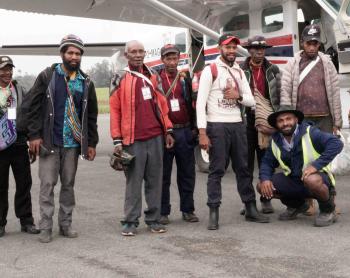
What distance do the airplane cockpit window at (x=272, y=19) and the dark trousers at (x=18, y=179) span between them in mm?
5243

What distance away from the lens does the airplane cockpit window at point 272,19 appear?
946 cm

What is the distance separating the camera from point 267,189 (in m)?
5.71

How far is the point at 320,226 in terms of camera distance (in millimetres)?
5523

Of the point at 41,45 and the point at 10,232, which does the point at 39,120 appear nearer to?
the point at 10,232

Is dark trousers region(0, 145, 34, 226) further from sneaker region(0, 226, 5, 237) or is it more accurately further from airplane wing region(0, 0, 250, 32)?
airplane wing region(0, 0, 250, 32)

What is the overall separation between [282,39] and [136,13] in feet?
11.0

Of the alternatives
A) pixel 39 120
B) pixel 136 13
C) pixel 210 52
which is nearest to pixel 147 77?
pixel 39 120

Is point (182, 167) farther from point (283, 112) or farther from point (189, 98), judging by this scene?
point (283, 112)

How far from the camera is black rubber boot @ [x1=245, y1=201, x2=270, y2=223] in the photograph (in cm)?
579

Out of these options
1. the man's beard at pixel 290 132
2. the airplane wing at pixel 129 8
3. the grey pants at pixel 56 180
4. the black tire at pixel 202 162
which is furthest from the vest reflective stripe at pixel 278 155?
the airplane wing at pixel 129 8

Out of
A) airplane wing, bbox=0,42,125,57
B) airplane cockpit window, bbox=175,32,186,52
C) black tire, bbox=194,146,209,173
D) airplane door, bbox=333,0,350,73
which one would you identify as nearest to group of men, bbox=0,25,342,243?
airplane door, bbox=333,0,350,73

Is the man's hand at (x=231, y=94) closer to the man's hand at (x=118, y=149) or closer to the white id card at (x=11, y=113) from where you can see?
Answer: the man's hand at (x=118, y=149)

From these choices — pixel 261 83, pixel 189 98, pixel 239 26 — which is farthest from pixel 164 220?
pixel 239 26

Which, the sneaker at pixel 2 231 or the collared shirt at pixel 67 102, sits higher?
the collared shirt at pixel 67 102
